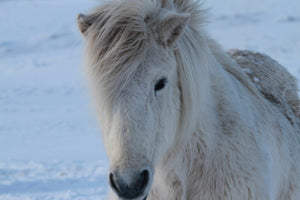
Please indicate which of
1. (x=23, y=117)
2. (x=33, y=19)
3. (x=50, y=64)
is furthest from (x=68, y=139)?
(x=33, y=19)

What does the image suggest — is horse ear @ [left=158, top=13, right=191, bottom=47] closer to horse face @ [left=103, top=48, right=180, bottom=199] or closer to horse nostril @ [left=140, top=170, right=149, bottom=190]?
horse face @ [left=103, top=48, right=180, bottom=199]

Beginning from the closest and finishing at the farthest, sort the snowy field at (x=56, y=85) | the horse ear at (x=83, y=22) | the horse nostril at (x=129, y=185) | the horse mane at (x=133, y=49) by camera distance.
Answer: the horse nostril at (x=129, y=185) < the horse mane at (x=133, y=49) < the horse ear at (x=83, y=22) < the snowy field at (x=56, y=85)

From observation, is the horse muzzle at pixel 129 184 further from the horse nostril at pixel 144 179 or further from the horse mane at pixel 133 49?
the horse mane at pixel 133 49

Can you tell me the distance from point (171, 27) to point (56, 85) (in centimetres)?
1076

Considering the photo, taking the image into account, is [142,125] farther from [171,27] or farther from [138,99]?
[171,27]

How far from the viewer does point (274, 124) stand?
115 inches

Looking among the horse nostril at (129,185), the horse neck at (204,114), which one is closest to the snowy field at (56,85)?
the horse neck at (204,114)

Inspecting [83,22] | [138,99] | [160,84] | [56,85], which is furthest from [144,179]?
[56,85]

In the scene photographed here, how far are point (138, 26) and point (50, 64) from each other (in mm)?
13718

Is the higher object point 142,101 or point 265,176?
point 142,101

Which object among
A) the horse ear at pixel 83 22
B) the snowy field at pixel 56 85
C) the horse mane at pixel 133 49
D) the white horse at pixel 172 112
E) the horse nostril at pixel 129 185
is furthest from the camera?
the snowy field at pixel 56 85

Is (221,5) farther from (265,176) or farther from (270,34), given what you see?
(265,176)

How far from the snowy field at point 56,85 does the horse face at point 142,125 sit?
0.48 meters

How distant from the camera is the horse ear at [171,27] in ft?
7.35
